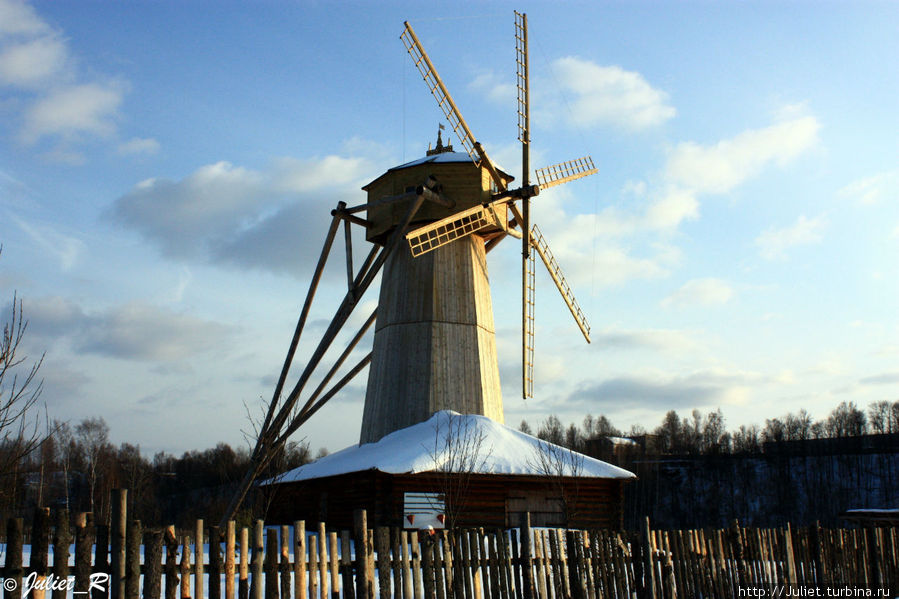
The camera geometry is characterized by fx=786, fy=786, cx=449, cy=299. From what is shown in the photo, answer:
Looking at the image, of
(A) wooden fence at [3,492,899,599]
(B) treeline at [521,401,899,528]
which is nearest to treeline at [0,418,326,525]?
(B) treeline at [521,401,899,528]

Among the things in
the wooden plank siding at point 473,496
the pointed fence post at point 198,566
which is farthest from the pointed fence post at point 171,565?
the wooden plank siding at point 473,496

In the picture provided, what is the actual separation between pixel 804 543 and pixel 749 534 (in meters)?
1.48

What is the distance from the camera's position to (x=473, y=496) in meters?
19.5

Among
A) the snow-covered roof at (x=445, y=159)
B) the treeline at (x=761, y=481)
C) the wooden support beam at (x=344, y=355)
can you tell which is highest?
the snow-covered roof at (x=445, y=159)

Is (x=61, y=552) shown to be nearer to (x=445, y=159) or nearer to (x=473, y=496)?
(x=473, y=496)

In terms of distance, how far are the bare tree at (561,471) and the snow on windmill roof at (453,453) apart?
0.03 meters

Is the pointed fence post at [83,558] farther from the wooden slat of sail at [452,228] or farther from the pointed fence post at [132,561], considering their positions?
the wooden slat of sail at [452,228]

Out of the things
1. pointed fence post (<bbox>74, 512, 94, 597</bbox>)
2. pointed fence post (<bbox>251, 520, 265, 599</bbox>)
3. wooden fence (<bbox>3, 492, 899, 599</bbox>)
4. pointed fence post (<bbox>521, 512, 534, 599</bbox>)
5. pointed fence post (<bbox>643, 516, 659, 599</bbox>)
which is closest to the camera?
pointed fence post (<bbox>74, 512, 94, 597</bbox>)

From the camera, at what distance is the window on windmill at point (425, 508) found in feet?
62.4

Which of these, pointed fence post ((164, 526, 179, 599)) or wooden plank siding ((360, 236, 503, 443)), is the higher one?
wooden plank siding ((360, 236, 503, 443))

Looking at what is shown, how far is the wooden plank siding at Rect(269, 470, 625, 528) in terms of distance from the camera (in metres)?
19.1

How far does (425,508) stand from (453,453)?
86.5 inches

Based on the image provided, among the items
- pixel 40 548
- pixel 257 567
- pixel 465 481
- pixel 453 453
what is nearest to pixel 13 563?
pixel 40 548

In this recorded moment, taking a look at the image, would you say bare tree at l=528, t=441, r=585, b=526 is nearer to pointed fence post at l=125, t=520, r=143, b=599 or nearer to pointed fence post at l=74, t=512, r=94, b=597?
pointed fence post at l=125, t=520, r=143, b=599
